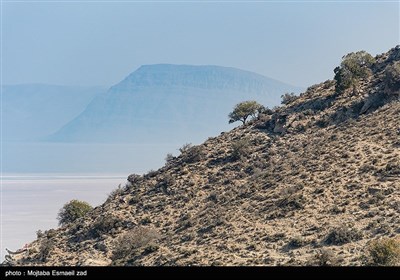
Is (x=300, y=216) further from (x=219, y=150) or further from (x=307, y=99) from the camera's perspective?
(x=307, y=99)

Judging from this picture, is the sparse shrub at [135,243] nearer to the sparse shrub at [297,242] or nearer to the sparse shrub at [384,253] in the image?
the sparse shrub at [297,242]

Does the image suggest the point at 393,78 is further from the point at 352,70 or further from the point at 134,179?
the point at 134,179

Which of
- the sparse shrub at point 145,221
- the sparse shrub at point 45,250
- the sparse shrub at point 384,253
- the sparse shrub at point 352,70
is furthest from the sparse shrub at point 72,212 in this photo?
the sparse shrub at point 384,253

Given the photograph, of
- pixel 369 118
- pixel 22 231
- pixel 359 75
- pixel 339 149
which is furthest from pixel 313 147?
pixel 22 231

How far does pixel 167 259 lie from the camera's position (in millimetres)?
28125

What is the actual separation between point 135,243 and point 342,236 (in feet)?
47.8

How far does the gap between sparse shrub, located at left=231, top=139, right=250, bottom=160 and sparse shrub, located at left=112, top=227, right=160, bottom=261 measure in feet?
41.2

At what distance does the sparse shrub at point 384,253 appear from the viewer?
18.8 metres

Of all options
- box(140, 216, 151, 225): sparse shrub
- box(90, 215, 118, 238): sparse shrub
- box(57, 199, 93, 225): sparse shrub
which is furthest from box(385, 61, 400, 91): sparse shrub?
box(57, 199, 93, 225): sparse shrub

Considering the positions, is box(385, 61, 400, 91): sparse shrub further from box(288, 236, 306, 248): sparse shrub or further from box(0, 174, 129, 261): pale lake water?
box(0, 174, 129, 261): pale lake water

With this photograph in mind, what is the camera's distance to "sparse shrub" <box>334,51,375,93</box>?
47375 millimetres

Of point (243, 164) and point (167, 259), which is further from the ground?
point (243, 164)

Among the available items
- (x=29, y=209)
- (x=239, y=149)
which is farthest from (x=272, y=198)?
(x=29, y=209)
